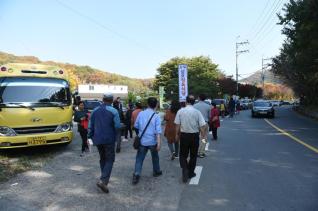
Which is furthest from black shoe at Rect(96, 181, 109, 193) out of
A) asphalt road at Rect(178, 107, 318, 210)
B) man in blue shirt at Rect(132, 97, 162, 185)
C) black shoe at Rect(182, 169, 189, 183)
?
black shoe at Rect(182, 169, 189, 183)

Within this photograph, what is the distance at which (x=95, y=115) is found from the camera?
7.50 meters

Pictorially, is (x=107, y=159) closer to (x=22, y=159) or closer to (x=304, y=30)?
(x=22, y=159)

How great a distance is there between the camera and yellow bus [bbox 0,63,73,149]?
11.3m

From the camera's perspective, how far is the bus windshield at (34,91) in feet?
38.7

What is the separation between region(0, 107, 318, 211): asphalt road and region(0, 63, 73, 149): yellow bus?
3.08ft

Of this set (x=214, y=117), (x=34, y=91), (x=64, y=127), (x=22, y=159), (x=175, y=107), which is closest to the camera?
(x=175, y=107)

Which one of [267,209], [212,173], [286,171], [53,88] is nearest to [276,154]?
[286,171]

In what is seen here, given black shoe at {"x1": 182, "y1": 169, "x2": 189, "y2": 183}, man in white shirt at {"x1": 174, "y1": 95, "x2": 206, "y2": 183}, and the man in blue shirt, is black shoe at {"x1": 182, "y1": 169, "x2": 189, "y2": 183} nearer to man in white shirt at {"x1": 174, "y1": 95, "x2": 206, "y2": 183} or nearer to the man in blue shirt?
man in white shirt at {"x1": 174, "y1": 95, "x2": 206, "y2": 183}

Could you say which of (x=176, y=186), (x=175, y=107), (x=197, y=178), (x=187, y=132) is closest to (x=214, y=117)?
(x=175, y=107)

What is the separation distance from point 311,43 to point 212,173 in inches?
672

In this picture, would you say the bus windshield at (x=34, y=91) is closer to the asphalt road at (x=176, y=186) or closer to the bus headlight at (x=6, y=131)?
the bus headlight at (x=6, y=131)

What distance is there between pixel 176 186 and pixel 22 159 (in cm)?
562

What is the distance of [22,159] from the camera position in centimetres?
1146

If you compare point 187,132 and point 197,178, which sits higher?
point 187,132
